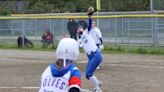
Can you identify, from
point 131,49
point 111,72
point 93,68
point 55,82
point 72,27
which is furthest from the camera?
point 72,27

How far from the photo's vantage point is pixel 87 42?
49.1 ft

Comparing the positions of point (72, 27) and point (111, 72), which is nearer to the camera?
point (111, 72)

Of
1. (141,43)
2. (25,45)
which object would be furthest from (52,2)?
(141,43)

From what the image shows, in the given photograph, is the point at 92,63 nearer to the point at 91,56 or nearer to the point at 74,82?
the point at 91,56

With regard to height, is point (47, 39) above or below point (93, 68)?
below

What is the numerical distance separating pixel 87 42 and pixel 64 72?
958 cm

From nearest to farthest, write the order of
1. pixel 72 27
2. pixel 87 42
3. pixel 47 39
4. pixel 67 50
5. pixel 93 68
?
pixel 67 50 < pixel 93 68 < pixel 87 42 < pixel 72 27 < pixel 47 39

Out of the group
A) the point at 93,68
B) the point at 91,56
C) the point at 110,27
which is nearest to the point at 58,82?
the point at 93,68

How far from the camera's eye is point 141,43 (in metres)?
30.1

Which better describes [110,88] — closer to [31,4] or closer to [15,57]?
[15,57]

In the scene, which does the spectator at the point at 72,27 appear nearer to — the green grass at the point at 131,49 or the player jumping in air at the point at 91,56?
the green grass at the point at 131,49

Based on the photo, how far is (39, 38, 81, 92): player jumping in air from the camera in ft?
17.5

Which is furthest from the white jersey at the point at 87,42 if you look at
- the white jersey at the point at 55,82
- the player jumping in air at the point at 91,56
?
the white jersey at the point at 55,82

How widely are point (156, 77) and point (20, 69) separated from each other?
5.76 m
